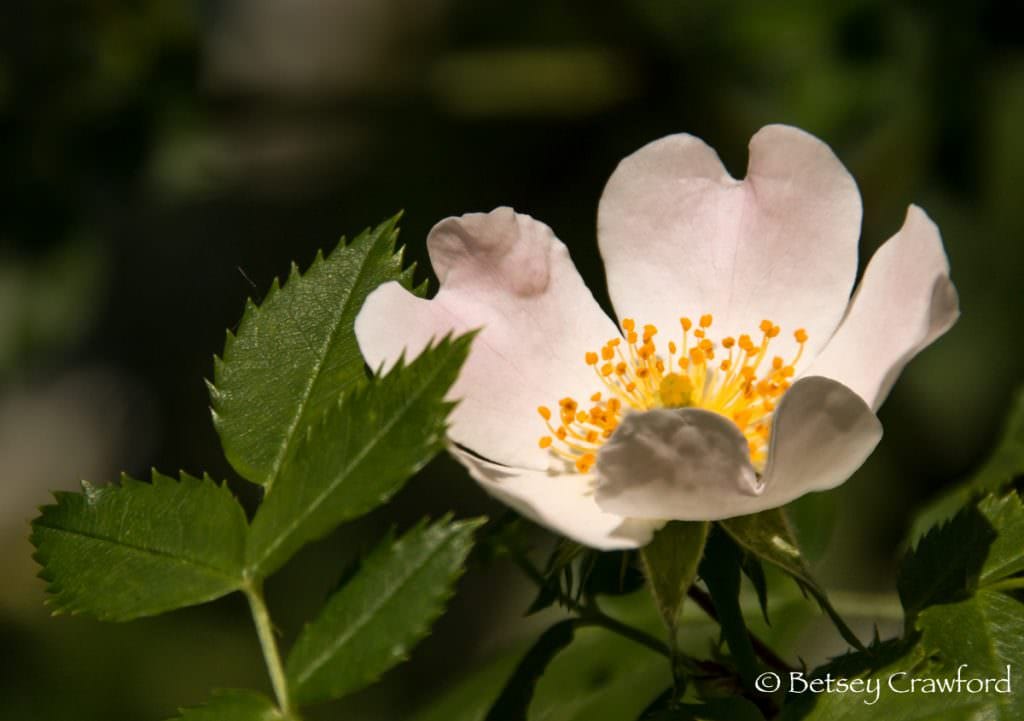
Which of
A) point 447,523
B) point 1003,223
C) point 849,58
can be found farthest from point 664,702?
point 1003,223

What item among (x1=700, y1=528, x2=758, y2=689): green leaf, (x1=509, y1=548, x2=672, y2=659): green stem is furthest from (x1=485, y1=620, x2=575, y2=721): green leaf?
(x1=700, y1=528, x2=758, y2=689): green leaf

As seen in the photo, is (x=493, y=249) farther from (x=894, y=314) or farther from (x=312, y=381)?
(x=894, y=314)

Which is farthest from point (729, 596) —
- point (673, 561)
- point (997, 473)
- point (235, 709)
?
point (997, 473)

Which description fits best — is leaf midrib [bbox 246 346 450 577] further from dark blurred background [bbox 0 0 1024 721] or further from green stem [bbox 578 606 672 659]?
dark blurred background [bbox 0 0 1024 721]

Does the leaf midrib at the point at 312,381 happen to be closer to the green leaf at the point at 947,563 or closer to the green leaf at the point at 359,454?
the green leaf at the point at 359,454

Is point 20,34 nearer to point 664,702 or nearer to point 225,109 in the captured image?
point 225,109

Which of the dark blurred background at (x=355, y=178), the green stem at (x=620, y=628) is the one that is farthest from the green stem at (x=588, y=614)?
the dark blurred background at (x=355, y=178)
